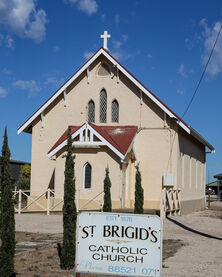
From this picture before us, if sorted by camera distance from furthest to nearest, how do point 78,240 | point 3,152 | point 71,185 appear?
point 71,185 → point 3,152 → point 78,240

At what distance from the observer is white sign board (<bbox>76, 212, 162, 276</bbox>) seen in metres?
7.12

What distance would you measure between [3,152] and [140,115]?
58.7ft

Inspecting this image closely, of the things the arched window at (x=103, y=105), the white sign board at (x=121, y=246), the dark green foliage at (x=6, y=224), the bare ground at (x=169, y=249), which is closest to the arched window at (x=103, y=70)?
the arched window at (x=103, y=105)

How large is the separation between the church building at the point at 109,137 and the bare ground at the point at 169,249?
4.38 metres

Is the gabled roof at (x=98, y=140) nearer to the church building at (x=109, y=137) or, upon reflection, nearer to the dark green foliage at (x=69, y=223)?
the church building at (x=109, y=137)

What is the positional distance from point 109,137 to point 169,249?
12278 mm

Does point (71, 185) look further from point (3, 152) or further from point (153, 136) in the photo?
point (153, 136)

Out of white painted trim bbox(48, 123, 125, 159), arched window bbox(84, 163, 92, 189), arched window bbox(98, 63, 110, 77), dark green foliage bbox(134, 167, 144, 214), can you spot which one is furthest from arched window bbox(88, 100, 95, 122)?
dark green foliage bbox(134, 167, 144, 214)

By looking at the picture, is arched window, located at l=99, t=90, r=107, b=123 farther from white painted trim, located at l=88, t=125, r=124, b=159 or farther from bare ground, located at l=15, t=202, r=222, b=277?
bare ground, located at l=15, t=202, r=222, b=277

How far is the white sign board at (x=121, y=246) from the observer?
7121 millimetres

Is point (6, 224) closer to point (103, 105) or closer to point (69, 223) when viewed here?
point (69, 223)

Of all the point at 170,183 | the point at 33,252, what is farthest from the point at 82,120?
the point at 33,252

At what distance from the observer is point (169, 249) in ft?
42.9

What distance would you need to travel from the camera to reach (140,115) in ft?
86.8
